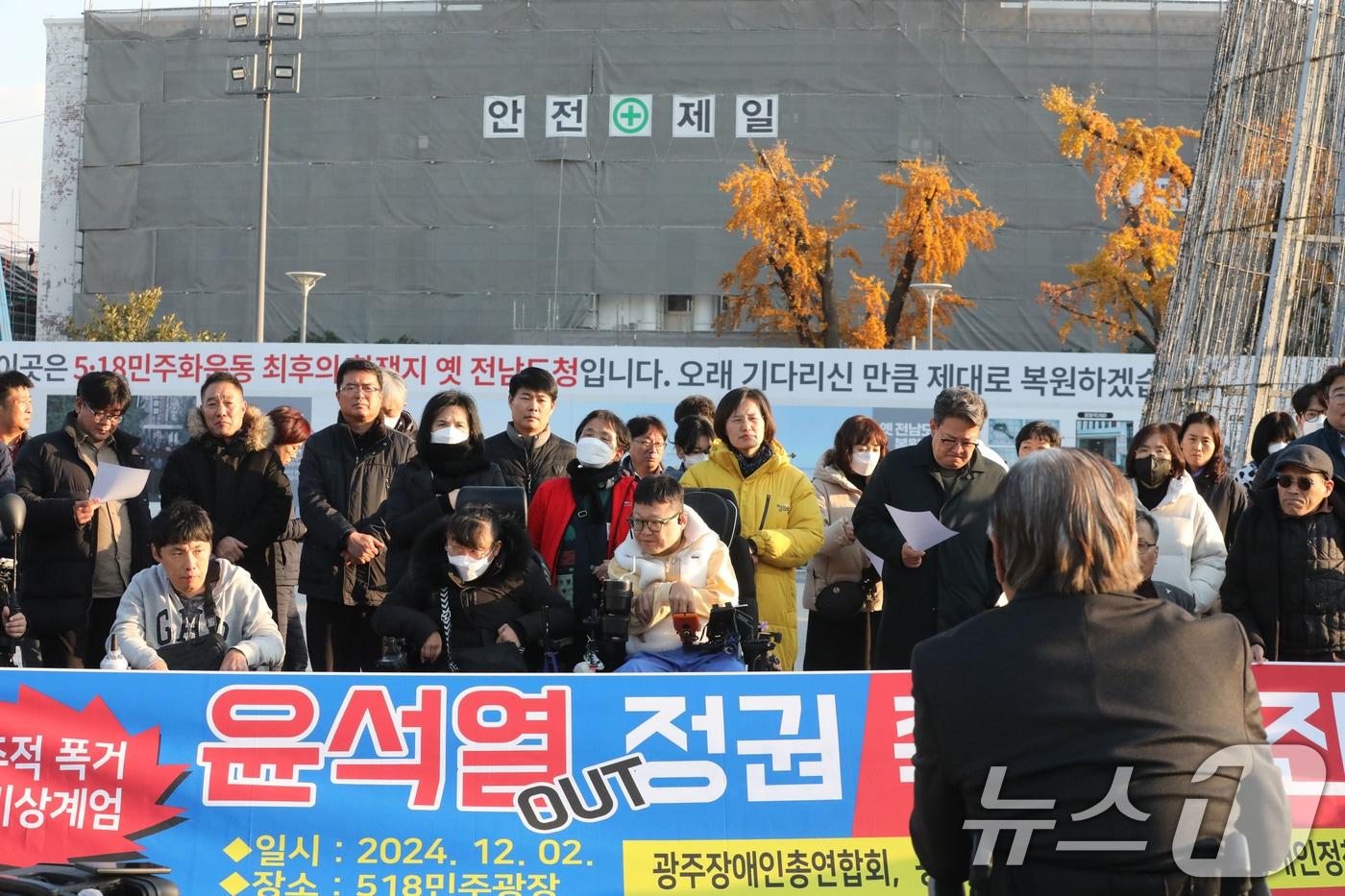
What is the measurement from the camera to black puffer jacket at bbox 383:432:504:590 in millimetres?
6336

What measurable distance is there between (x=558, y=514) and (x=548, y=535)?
98 mm

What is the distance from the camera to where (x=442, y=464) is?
6543 millimetres

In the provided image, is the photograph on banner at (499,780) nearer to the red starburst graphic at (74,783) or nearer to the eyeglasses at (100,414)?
the red starburst graphic at (74,783)

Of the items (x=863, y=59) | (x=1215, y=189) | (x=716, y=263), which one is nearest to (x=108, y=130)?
(x=716, y=263)

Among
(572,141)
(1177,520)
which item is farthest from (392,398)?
(572,141)

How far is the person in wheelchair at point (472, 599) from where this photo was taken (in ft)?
18.4

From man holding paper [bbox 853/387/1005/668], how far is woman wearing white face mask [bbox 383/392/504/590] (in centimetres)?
165

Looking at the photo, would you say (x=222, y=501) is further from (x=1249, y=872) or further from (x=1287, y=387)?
(x=1287, y=387)

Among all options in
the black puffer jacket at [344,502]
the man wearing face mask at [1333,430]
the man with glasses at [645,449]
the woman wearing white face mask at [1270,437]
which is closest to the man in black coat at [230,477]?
the black puffer jacket at [344,502]

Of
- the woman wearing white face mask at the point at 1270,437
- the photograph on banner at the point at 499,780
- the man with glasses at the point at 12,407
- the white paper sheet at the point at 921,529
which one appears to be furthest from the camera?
the woman wearing white face mask at the point at 1270,437

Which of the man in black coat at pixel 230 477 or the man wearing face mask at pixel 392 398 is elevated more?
the man wearing face mask at pixel 392 398

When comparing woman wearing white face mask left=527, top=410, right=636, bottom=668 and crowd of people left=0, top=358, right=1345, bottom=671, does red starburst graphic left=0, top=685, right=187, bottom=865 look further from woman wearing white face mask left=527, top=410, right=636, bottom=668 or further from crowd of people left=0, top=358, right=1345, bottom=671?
woman wearing white face mask left=527, top=410, right=636, bottom=668

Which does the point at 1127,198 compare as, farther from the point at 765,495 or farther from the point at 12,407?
the point at 12,407

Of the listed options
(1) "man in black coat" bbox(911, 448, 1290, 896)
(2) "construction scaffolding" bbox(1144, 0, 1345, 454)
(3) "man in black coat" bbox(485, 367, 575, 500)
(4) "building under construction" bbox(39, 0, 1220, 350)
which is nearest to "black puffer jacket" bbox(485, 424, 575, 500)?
(3) "man in black coat" bbox(485, 367, 575, 500)
